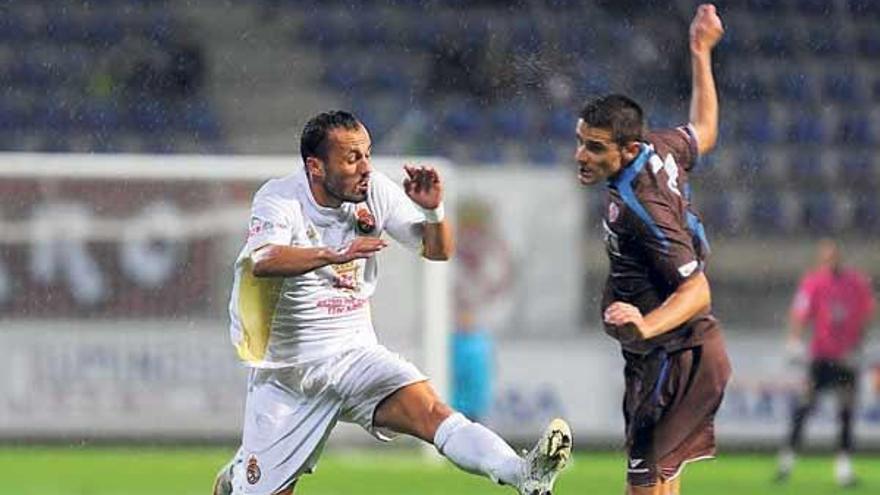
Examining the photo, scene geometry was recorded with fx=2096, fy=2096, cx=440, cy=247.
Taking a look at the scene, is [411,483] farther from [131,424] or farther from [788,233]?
[788,233]

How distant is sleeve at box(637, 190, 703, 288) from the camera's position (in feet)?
24.6

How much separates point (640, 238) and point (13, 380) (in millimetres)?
10055

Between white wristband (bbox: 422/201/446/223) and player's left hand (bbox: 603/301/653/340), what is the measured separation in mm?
953

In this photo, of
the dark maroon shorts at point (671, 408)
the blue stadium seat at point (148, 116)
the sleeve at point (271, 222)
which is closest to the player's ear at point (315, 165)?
the sleeve at point (271, 222)

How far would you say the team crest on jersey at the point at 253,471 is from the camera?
790 centimetres

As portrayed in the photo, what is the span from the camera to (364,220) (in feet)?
26.0

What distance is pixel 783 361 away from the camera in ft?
59.4

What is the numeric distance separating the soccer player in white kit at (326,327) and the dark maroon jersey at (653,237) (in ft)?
2.15

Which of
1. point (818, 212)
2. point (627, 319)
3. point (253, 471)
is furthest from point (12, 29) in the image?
point (627, 319)

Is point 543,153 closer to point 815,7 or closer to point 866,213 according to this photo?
point 815,7

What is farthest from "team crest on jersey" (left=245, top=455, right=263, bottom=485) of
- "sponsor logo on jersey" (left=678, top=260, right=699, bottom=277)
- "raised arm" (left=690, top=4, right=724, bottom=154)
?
"raised arm" (left=690, top=4, right=724, bottom=154)

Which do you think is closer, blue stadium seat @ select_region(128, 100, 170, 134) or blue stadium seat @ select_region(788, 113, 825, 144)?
blue stadium seat @ select_region(128, 100, 170, 134)

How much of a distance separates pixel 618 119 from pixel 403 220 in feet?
3.20

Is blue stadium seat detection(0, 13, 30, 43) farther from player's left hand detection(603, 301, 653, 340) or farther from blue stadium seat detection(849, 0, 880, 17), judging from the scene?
player's left hand detection(603, 301, 653, 340)
